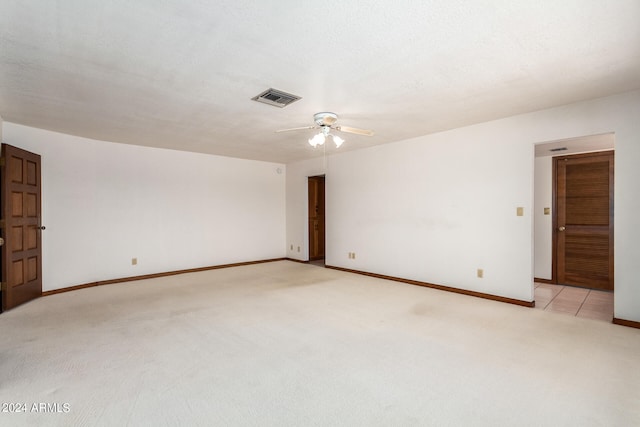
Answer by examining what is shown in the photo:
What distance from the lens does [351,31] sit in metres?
2.00

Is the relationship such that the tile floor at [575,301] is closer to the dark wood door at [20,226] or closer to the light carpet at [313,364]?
the light carpet at [313,364]

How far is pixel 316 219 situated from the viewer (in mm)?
7328

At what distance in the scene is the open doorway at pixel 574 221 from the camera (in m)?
4.48

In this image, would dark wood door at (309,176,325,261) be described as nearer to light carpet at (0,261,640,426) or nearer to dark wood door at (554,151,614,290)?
light carpet at (0,261,640,426)

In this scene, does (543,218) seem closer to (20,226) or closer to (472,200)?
(472,200)

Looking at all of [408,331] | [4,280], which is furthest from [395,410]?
[4,280]

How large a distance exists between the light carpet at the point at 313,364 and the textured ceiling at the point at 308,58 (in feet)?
7.57

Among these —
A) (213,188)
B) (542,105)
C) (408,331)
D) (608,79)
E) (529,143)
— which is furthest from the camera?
(213,188)

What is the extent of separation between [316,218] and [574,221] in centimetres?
479

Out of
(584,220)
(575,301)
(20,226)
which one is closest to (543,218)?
(584,220)

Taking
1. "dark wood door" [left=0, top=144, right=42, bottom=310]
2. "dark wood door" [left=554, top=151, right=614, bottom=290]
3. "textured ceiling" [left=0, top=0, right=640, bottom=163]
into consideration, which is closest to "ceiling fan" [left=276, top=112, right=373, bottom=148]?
"textured ceiling" [left=0, top=0, right=640, bottom=163]

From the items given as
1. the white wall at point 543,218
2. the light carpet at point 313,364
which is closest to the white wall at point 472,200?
the light carpet at point 313,364

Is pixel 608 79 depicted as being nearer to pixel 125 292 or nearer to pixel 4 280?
pixel 125 292

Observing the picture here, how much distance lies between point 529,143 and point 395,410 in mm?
3485
